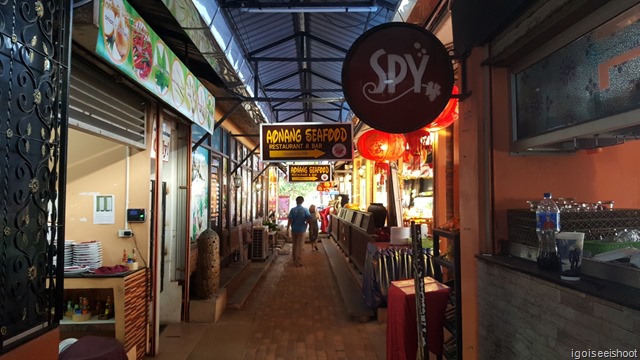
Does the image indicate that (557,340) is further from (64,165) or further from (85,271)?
(85,271)

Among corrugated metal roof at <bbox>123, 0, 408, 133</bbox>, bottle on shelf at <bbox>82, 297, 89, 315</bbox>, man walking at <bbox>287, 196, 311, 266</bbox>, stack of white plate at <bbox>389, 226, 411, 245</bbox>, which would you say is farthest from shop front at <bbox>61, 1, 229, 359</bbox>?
man walking at <bbox>287, 196, 311, 266</bbox>

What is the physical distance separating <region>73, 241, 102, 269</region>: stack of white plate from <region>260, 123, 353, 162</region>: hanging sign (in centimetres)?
415

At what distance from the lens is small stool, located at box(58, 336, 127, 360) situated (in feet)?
8.88

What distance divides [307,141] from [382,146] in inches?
66.5

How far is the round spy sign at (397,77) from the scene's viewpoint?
9.87 ft

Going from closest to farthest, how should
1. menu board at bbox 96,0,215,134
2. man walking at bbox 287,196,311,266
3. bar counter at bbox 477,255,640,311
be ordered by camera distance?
bar counter at bbox 477,255,640,311, menu board at bbox 96,0,215,134, man walking at bbox 287,196,311,266

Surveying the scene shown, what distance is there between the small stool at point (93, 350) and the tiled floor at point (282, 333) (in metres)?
1.79

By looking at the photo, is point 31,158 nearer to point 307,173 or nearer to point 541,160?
point 541,160

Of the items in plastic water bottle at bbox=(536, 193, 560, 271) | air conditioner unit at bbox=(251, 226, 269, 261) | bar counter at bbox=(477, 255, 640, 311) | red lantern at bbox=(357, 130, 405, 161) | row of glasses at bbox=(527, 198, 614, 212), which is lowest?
air conditioner unit at bbox=(251, 226, 269, 261)

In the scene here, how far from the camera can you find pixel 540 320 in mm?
2135

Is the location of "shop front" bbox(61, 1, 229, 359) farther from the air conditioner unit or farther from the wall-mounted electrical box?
the air conditioner unit

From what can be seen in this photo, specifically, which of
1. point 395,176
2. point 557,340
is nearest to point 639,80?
point 557,340

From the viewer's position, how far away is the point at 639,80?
1908 mm

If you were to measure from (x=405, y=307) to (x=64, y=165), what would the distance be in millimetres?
2703
